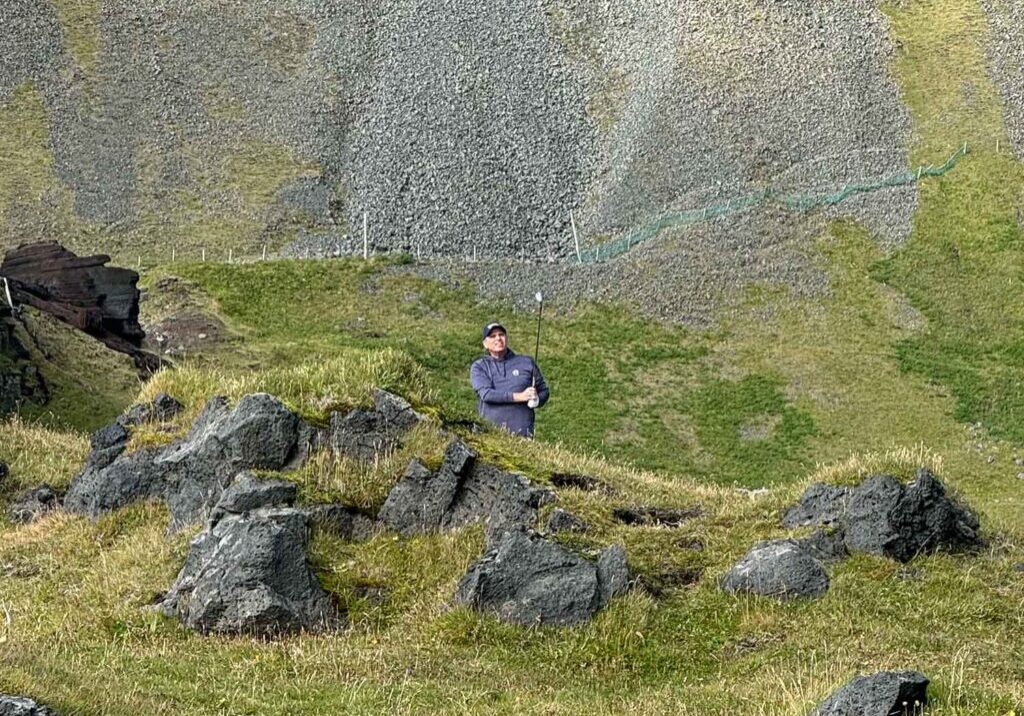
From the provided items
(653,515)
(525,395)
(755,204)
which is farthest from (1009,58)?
(653,515)

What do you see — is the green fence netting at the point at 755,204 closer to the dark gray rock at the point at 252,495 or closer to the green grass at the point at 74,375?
the green grass at the point at 74,375

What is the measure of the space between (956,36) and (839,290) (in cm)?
2957

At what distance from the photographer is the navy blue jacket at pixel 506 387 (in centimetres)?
2036

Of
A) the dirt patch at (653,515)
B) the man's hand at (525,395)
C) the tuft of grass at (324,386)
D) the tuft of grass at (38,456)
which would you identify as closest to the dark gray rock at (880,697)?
the dirt patch at (653,515)

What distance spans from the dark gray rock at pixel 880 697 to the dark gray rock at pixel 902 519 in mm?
5678

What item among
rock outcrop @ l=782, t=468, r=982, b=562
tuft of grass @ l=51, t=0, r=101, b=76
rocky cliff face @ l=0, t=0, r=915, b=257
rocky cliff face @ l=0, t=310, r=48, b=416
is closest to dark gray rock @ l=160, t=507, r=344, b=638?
rock outcrop @ l=782, t=468, r=982, b=562

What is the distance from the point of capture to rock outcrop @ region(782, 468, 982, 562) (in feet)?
47.5

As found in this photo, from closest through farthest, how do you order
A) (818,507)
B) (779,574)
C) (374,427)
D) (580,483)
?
1. (779,574)
2. (818,507)
3. (374,427)
4. (580,483)

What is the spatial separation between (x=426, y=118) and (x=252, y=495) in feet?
200

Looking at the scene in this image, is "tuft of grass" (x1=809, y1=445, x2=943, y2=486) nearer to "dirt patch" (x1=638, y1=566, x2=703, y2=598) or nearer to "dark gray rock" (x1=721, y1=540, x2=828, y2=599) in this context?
"dark gray rock" (x1=721, y1=540, x2=828, y2=599)

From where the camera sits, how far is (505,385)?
20422 millimetres

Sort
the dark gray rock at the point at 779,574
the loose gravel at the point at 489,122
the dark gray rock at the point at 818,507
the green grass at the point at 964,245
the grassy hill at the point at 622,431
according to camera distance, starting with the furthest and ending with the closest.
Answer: the loose gravel at the point at 489,122 < the green grass at the point at 964,245 < the dark gray rock at the point at 818,507 < the dark gray rock at the point at 779,574 < the grassy hill at the point at 622,431

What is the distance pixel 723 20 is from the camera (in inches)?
3039

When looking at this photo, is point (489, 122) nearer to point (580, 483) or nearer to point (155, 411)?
point (155, 411)
